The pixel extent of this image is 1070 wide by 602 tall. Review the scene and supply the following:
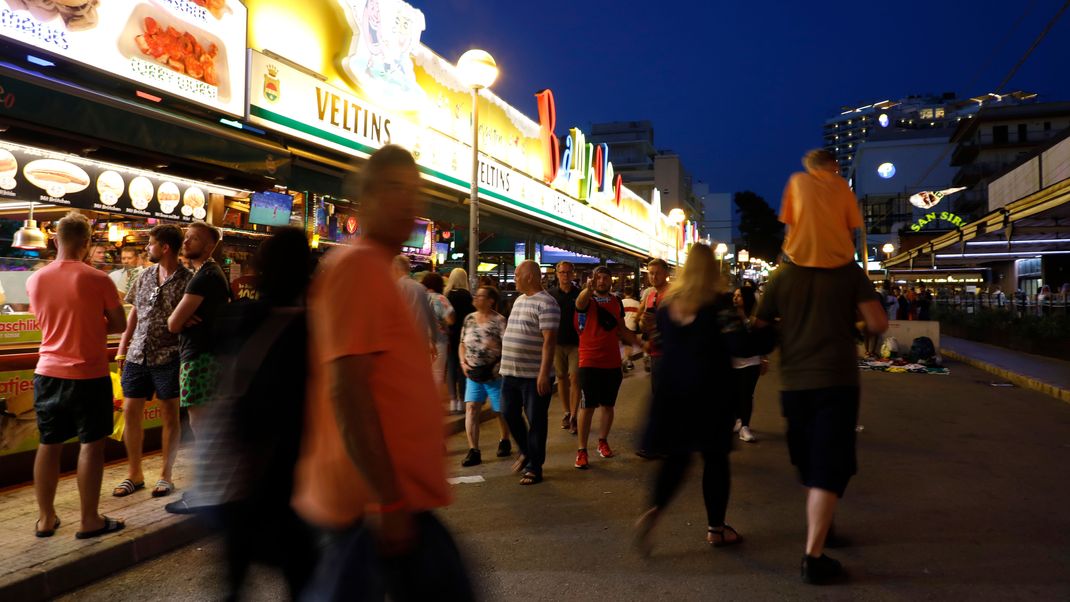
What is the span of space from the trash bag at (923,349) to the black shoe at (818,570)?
13748 mm

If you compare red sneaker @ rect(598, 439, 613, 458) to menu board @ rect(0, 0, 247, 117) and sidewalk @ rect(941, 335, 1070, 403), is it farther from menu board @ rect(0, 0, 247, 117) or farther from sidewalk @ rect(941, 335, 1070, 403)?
sidewalk @ rect(941, 335, 1070, 403)

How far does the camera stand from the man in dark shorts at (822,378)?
Answer: 12.1ft

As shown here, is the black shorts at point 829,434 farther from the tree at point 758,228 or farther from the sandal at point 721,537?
the tree at point 758,228

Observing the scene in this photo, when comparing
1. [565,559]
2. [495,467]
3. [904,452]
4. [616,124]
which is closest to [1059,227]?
[904,452]

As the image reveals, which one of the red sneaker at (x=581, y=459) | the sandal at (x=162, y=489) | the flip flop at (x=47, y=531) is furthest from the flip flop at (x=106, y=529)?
the red sneaker at (x=581, y=459)

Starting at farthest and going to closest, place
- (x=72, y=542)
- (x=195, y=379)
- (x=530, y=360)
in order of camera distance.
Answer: (x=530, y=360) < (x=195, y=379) < (x=72, y=542)

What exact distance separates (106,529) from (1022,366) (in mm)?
16456

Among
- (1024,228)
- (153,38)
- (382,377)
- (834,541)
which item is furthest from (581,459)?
(1024,228)

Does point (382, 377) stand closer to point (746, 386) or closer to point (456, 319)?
point (746, 386)

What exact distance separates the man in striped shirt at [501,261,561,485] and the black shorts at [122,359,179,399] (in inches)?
103

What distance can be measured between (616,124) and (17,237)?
81625mm

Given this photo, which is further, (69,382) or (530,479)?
(530,479)

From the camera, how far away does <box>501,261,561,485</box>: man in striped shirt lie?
231 inches

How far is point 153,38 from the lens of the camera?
19.0 ft
